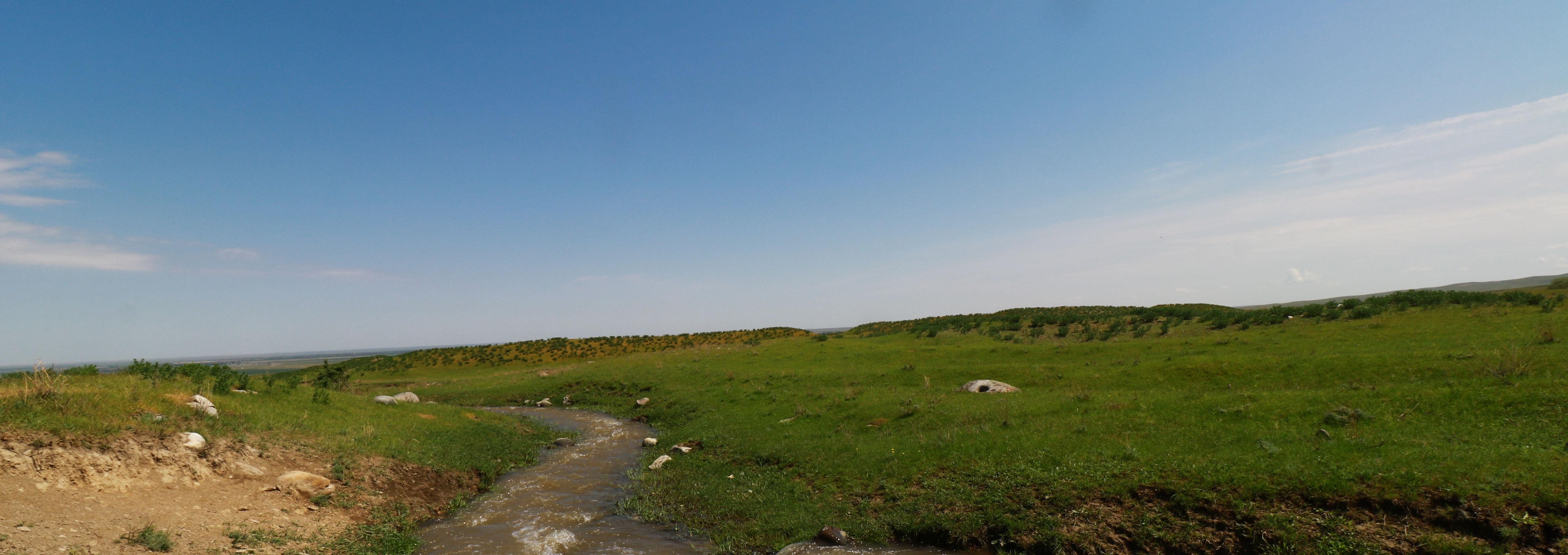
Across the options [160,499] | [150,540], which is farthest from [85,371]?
[150,540]

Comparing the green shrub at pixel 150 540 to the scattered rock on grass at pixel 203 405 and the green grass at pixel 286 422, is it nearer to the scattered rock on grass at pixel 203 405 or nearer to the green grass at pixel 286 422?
the green grass at pixel 286 422

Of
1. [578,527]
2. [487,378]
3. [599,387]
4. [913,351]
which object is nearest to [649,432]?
[578,527]

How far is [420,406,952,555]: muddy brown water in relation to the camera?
14.4m

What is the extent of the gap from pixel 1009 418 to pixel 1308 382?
43.5 feet

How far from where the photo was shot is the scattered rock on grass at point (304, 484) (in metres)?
15.7

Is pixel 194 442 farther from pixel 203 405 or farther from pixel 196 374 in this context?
pixel 196 374

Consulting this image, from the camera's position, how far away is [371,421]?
79.7 ft

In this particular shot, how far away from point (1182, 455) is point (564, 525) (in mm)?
17568

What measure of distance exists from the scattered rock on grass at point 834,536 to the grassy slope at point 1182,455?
364 millimetres

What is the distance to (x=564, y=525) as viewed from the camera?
54.2 feet

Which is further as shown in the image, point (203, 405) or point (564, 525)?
point (203, 405)

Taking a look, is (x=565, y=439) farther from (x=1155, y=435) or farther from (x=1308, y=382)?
(x=1308, y=382)

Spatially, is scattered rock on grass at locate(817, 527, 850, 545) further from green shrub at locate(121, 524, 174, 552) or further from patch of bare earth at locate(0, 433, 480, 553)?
green shrub at locate(121, 524, 174, 552)

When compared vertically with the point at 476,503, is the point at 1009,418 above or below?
above
